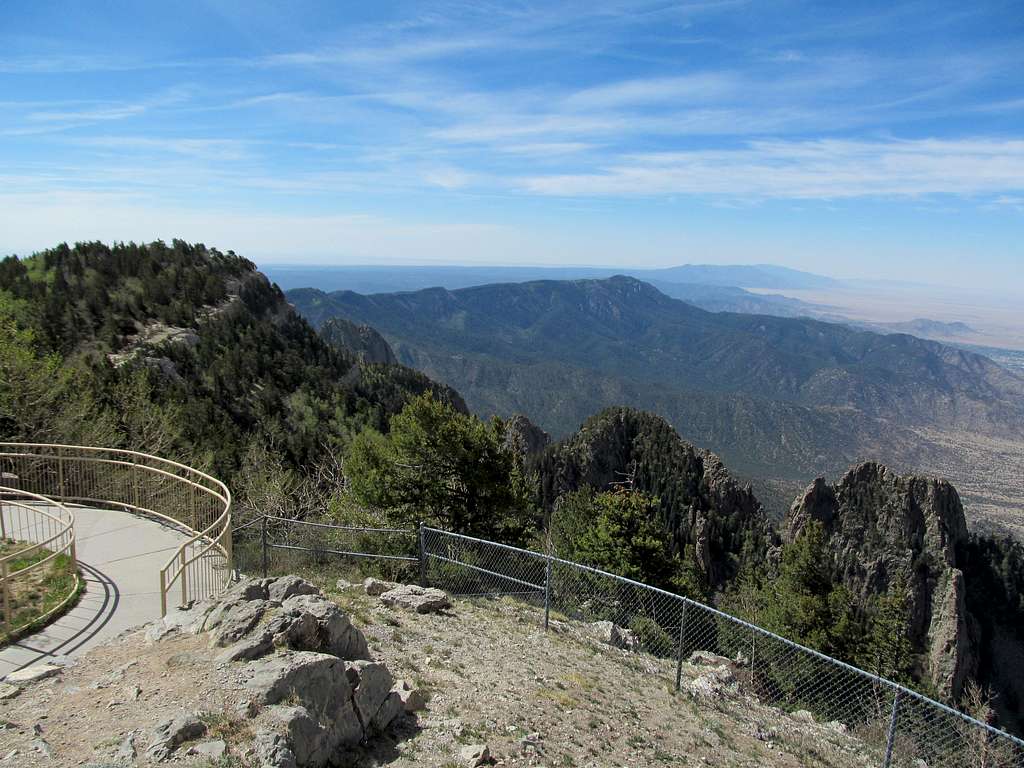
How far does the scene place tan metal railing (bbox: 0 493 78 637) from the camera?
8.29m

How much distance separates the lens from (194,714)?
19.7 ft

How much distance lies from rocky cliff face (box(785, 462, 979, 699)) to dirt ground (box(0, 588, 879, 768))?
6026cm

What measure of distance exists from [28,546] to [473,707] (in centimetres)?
752

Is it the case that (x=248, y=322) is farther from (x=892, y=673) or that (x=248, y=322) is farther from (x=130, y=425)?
(x=892, y=673)

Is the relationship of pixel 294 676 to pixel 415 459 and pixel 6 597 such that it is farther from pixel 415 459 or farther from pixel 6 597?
pixel 415 459

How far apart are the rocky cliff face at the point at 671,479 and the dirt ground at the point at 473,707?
179 ft

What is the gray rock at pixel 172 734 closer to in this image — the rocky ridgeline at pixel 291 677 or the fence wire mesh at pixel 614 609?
the rocky ridgeline at pixel 291 677

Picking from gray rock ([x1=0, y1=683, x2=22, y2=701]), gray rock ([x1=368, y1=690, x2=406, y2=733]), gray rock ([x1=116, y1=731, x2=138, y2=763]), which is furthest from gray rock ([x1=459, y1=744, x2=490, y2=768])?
gray rock ([x1=0, y1=683, x2=22, y2=701])

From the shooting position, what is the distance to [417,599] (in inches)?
457

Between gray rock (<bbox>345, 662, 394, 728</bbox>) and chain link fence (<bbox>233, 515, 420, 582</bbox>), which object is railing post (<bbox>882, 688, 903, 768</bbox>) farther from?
chain link fence (<bbox>233, 515, 420, 582</bbox>)

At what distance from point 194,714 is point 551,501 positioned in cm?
6763

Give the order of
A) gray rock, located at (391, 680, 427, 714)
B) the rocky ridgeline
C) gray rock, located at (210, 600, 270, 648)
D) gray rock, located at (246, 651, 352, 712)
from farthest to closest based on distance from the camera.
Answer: gray rock, located at (391, 680, 427, 714) < gray rock, located at (210, 600, 270, 648) < gray rock, located at (246, 651, 352, 712) < the rocky ridgeline

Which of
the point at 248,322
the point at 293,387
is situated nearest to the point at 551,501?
the point at 293,387

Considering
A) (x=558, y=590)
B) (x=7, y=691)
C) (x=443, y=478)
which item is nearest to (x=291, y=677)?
(x=7, y=691)
